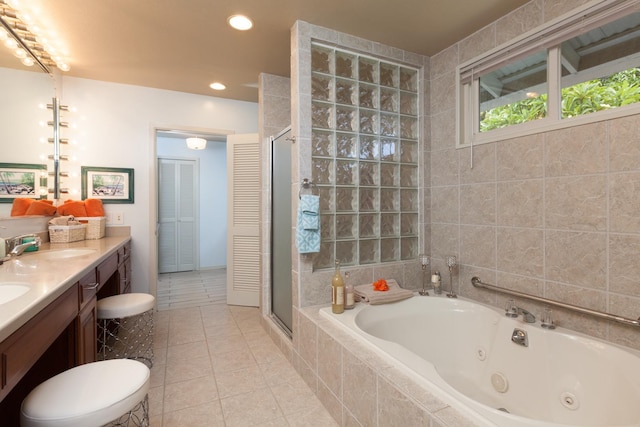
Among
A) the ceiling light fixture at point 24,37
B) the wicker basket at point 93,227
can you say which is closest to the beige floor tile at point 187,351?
the wicker basket at point 93,227

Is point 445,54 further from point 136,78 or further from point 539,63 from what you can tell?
point 136,78

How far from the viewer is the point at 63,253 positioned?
2.03 meters

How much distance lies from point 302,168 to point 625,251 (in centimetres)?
172

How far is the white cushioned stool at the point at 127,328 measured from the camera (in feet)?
6.61

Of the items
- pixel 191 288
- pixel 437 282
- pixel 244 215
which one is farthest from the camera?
pixel 191 288

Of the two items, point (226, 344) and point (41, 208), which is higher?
point (41, 208)

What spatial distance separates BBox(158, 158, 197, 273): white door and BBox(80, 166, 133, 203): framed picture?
2.14 meters

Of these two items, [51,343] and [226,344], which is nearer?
[51,343]

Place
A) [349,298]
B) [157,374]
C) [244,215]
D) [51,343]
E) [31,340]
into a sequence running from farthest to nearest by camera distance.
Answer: [244,215] → [157,374] → [349,298] → [51,343] → [31,340]

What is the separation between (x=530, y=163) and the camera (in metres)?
1.84

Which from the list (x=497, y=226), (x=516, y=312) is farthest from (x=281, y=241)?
(x=516, y=312)

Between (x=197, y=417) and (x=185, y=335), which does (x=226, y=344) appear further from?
(x=197, y=417)

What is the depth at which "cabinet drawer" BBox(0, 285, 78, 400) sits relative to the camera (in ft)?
2.71

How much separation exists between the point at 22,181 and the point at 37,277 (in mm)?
1332
